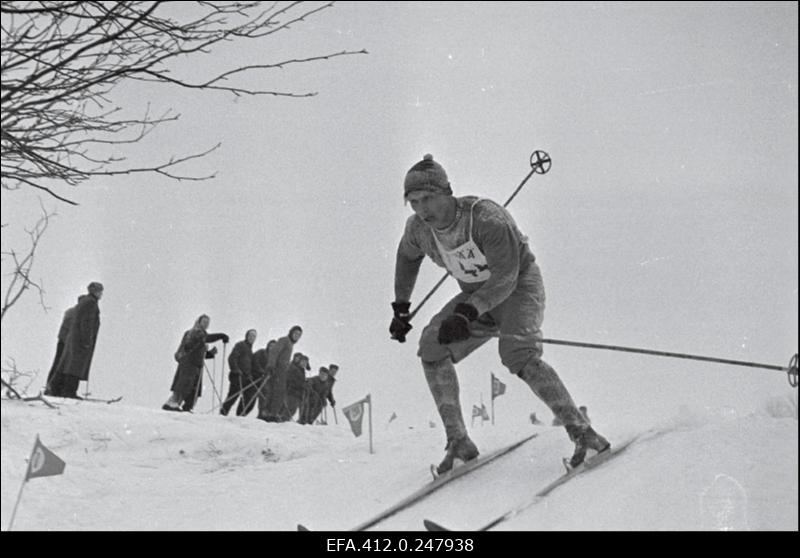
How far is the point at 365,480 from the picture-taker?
4.02 metres

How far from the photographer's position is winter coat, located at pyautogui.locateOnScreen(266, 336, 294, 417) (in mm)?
9898

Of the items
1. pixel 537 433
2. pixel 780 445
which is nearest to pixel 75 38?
pixel 780 445

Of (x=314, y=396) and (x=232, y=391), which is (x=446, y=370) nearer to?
(x=232, y=391)

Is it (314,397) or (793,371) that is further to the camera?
(314,397)

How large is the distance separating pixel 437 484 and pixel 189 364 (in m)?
6.04

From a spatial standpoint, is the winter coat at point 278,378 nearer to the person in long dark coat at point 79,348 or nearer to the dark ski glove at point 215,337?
the dark ski glove at point 215,337

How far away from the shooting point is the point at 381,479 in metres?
4.00

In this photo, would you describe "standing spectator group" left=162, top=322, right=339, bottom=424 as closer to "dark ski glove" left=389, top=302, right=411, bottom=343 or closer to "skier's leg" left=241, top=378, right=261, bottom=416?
"skier's leg" left=241, top=378, right=261, bottom=416

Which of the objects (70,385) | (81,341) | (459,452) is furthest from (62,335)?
(459,452)

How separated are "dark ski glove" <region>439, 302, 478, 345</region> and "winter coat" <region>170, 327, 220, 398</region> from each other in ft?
20.1

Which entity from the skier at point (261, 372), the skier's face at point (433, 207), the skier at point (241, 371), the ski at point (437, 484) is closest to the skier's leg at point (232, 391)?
the skier at point (241, 371)

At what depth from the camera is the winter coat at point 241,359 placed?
31.9 feet

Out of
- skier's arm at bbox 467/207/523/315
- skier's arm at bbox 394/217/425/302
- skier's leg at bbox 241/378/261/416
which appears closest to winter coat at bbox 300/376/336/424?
skier's leg at bbox 241/378/261/416
